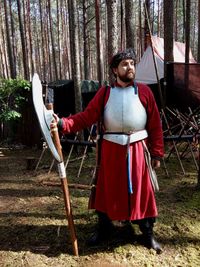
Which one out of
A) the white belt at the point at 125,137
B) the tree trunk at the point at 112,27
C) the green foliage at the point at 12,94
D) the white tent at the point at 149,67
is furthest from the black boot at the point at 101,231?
the white tent at the point at 149,67

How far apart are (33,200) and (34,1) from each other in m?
25.9

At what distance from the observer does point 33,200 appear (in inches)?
171

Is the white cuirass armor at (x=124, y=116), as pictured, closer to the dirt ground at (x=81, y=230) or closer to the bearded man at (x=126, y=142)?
the bearded man at (x=126, y=142)

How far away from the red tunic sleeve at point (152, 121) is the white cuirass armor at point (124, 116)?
0.05 m

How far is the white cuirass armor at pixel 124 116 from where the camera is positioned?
273 centimetres

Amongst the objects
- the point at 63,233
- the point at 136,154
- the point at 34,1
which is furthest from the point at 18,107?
the point at 34,1

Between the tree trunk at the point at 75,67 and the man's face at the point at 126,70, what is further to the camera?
the tree trunk at the point at 75,67

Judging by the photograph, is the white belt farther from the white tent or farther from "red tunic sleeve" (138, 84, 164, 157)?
the white tent

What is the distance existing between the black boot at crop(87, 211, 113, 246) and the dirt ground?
5cm

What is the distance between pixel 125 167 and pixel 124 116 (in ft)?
1.42

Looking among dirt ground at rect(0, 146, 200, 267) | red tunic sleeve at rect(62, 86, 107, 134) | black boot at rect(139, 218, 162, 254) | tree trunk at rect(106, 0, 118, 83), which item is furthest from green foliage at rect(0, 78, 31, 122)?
black boot at rect(139, 218, 162, 254)

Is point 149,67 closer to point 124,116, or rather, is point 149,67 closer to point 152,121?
point 152,121

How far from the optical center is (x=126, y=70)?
2717mm

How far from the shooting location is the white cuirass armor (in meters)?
2.73
